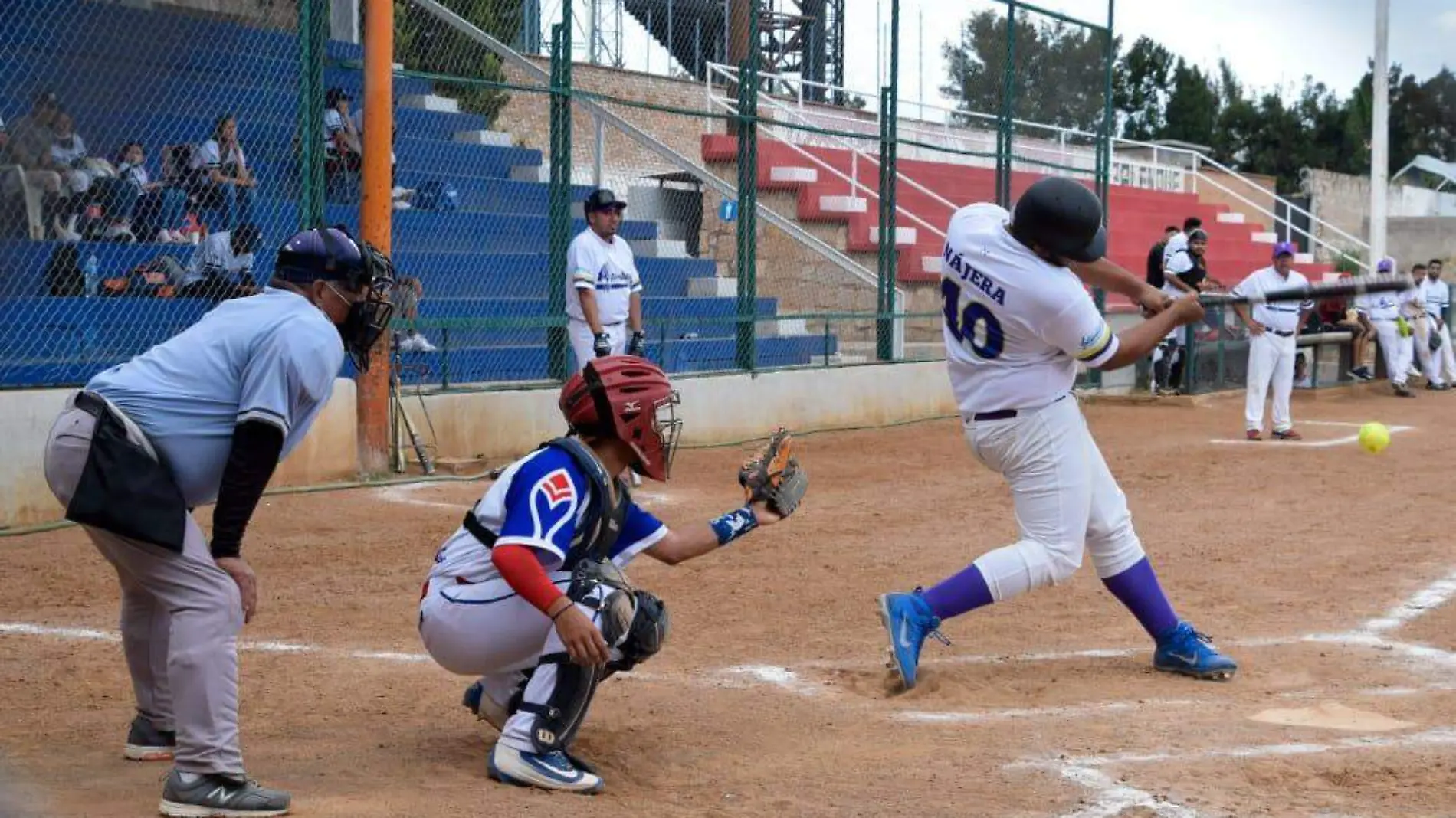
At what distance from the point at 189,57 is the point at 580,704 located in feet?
26.8

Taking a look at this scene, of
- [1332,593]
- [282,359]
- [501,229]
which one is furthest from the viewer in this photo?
[501,229]

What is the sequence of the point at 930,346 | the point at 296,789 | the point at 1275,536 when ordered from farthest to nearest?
the point at 930,346 → the point at 1275,536 → the point at 296,789

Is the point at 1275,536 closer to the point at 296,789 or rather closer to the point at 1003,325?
the point at 1003,325

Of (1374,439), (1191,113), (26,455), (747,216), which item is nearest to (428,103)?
(747,216)

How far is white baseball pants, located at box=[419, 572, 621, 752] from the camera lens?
4.35m

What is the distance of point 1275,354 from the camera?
47.2 ft

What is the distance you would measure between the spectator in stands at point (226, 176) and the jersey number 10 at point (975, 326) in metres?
6.44

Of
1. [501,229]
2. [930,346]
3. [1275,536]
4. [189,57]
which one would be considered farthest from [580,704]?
[930,346]

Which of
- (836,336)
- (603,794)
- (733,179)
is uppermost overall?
(733,179)

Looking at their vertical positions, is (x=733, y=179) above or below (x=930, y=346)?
above

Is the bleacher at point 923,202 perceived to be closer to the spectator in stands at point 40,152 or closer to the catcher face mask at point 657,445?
the spectator in stands at point 40,152

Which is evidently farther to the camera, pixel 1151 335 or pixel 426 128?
pixel 426 128

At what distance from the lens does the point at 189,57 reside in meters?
11.0

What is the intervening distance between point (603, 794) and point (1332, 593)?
4.43 m
